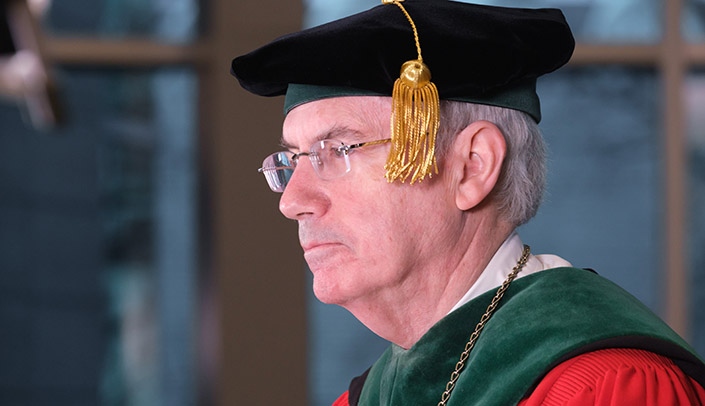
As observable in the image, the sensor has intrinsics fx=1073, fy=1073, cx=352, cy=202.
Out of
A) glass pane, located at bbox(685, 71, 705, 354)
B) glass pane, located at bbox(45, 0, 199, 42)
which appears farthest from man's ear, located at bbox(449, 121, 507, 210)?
glass pane, located at bbox(685, 71, 705, 354)

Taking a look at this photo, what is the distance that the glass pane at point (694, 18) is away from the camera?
5109 millimetres

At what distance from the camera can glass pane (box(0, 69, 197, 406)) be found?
4.63 m

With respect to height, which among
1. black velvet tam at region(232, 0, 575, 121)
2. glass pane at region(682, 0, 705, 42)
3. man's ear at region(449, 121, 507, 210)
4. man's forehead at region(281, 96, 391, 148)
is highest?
glass pane at region(682, 0, 705, 42)

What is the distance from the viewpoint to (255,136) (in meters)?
4.71

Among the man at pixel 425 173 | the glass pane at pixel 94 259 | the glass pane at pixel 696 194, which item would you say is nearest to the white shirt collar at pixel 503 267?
the man at pixel 425 173

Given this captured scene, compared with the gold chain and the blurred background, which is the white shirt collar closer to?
the gold chain

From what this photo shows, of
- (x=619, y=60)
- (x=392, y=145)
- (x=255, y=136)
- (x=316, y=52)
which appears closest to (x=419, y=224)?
(x=392, y=145)

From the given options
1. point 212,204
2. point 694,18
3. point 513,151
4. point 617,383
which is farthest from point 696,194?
point 617,383

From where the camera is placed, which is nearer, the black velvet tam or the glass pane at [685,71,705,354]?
the black velvet tam

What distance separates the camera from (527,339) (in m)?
1.32

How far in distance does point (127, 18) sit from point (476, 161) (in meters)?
3.73

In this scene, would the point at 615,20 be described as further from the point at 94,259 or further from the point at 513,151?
the point at 513,151

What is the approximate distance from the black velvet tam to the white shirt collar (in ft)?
0.65

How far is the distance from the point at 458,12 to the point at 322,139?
26 cm
